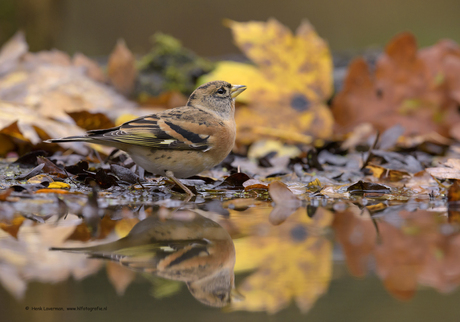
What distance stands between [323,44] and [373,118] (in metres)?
0.88

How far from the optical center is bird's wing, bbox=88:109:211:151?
2754mm

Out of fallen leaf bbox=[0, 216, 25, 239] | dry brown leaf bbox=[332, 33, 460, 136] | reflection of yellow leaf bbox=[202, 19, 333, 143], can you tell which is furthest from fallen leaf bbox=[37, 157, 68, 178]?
dry brown leaf bbox=[332, 33, 460, 136]

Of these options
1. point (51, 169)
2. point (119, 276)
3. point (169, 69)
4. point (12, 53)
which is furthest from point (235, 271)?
point (169, 69)

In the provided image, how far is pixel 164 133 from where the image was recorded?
2875 millimetres

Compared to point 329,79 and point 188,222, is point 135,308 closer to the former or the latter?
point 188,222

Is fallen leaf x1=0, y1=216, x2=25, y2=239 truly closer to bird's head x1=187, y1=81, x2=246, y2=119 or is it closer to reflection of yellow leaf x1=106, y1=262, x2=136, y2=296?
reflection of yellow leaf x1=106, y1=262, x2=136, y2=296

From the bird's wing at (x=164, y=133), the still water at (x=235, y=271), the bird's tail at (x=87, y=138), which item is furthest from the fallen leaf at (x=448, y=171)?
the bird's tail at (x=87, y=138)

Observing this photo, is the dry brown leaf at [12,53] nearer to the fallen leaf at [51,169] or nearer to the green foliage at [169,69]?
the green foliage at [169,69]

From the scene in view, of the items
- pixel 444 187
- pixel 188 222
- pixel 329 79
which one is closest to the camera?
pixel 188 222

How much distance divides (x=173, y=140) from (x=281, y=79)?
7.07 ft

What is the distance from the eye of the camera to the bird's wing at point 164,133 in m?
2.75

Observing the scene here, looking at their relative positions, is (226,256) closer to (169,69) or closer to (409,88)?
(409,88)

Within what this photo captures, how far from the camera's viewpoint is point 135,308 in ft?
3.30

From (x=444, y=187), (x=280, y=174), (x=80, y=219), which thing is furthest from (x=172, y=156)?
(x=444, y=187)
